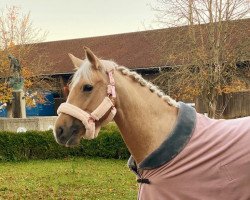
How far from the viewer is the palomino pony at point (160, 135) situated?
306 cm

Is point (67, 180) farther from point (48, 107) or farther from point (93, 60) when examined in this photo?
point (48, 107)

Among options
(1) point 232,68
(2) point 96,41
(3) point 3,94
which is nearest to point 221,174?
(1) point 232,68

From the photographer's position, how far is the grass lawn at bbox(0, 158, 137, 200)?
8.31 metres

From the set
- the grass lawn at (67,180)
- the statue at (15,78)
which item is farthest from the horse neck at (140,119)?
the statue at (15,78)

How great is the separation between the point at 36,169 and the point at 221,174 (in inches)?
392

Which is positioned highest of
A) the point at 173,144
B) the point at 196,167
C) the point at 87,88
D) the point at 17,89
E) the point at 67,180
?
the point at 17,89

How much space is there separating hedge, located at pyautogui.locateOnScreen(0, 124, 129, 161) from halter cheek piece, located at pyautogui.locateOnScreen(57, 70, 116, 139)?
11.3 m

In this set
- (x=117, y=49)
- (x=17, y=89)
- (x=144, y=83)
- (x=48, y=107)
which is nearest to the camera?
(x=144, y=83)

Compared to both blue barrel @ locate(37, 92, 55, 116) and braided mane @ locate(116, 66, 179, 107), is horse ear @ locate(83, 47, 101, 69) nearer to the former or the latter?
braided mane @ locate(116, 66, 179, 107)

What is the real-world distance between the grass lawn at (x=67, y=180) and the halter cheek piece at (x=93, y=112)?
4.92 m

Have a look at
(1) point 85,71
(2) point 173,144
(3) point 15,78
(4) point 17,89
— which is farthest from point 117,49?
(2) point 173,144

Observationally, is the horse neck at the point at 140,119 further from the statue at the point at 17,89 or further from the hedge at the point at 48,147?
the statue at the point at 17,89

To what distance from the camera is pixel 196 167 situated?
10.1 feet

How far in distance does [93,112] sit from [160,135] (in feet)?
1.60
